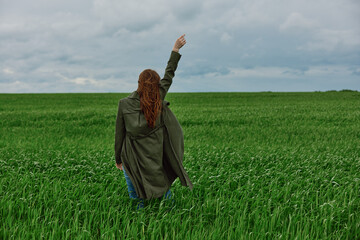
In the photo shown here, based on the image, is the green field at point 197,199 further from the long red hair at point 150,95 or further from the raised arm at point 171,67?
the raised arm at point 171,67

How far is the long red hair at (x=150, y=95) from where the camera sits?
4277mm

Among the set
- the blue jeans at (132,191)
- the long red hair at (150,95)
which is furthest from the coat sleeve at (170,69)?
the blue jeans at (132,191)

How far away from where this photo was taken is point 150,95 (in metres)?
4.31

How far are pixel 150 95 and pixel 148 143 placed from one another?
74 centimetres

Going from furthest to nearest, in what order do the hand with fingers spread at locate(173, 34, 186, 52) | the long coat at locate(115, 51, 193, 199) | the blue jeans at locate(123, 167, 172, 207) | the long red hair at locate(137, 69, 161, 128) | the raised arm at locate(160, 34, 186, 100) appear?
the blue jeans at locate(123, 167, 172, 207) → the hand with fingers spread at locate(173, 34, 186, 52) → the raised arm at locate(160, 34, 186, 100) → the long coat at locate(115, 51, 193, 199) → the long red hair at locate(137, 69, 161, 128)

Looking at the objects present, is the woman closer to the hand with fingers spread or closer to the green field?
the hand with fingers spread

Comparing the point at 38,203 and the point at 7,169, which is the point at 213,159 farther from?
the point at 7,169

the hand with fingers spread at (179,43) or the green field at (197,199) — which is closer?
the green field at (197,199)

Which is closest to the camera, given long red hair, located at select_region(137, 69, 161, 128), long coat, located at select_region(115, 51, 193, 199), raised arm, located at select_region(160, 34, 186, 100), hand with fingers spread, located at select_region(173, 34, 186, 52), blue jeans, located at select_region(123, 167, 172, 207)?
long red hair, located at select_region(137, 69, 161, 128)

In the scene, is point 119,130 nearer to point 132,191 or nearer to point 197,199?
point 132,191

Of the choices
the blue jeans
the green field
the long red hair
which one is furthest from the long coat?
the green field

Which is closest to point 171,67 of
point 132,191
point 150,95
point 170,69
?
point 170,69

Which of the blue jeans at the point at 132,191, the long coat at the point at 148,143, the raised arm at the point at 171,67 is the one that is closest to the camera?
the long coat at the point at 148,143

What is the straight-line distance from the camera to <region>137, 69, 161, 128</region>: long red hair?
14.0 ft
